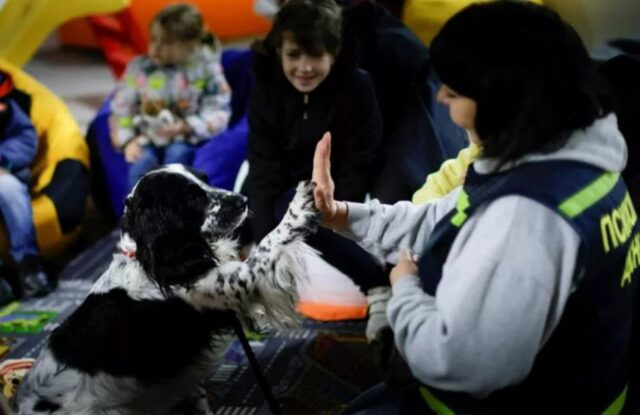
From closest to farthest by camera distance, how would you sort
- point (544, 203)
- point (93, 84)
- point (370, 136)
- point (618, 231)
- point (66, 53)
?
1. point (544, 203)
2. point (618, 231)
3. point (370, 136)
4. point (93, 84)
5. point (66, 53)

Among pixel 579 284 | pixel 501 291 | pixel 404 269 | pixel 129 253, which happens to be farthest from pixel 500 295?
pixel 129 253

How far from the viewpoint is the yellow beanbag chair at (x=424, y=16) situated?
282cm

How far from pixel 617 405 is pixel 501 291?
53cm

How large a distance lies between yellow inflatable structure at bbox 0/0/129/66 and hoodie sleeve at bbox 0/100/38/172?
48cm

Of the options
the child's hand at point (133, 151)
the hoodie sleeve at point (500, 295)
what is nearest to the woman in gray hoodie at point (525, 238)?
the hoodie sleeve at point (500, 295)

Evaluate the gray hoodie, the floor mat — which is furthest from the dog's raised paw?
the floor mat

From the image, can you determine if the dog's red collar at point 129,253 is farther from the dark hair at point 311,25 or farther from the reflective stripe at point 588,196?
the reflective stripe at point 588,196

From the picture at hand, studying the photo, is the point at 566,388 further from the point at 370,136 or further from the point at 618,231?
the point at 370,136

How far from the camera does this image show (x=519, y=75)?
1226 mm

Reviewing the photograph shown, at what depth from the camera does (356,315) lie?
2865 millimetres

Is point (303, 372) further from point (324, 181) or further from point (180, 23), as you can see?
point (180, 23)

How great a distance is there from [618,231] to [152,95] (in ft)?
9.24

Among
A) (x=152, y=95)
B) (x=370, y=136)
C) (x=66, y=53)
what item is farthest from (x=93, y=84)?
(x=370, y=136)

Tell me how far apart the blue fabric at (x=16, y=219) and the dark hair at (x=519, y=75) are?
255 centimetres
